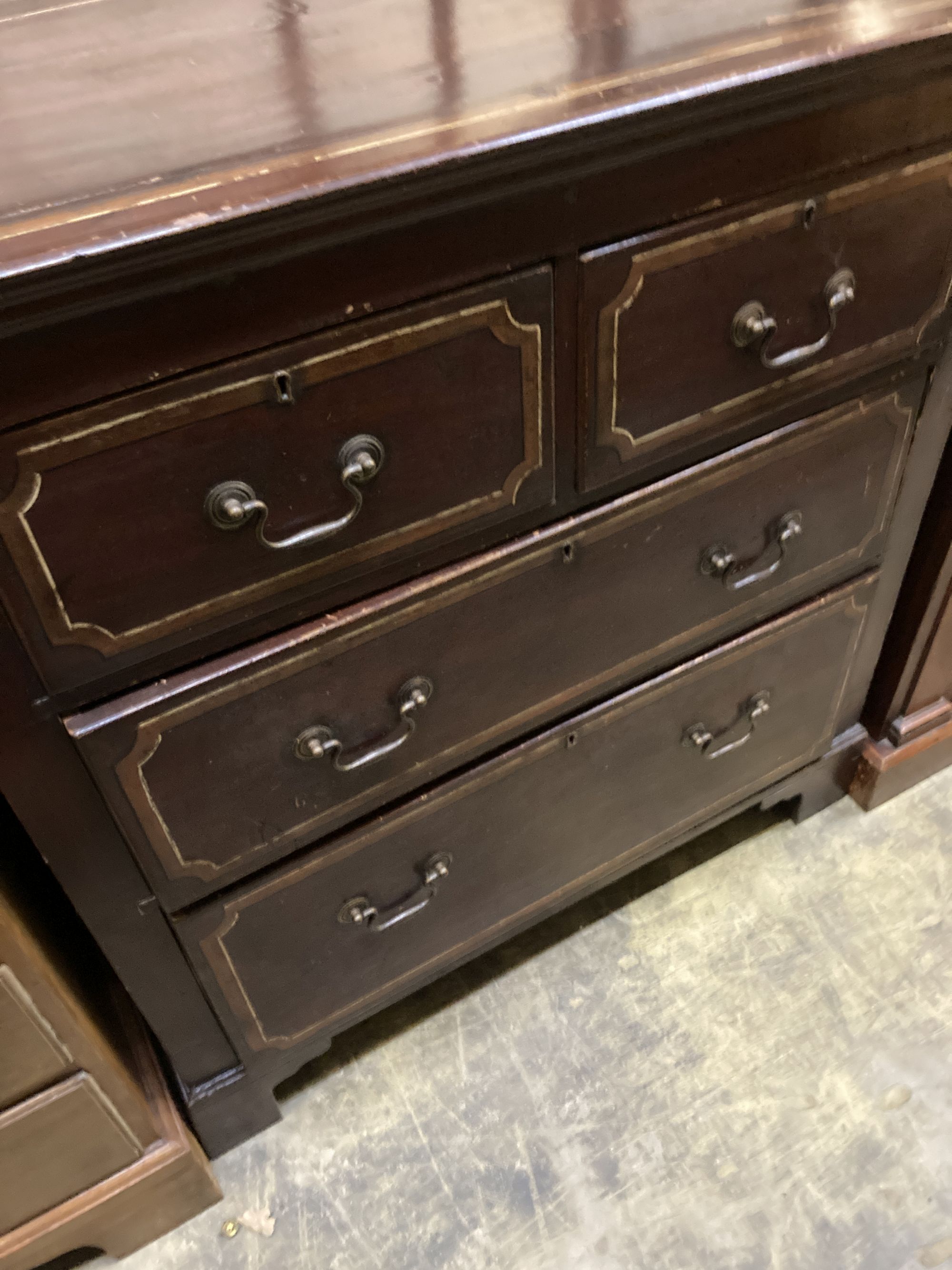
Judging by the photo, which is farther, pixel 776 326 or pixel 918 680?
pixel 918 680

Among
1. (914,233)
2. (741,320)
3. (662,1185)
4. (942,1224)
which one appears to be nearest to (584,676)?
(741,320)

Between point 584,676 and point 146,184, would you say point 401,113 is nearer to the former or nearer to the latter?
point 146,184

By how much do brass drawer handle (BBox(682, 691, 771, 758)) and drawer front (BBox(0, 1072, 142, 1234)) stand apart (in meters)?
0.67

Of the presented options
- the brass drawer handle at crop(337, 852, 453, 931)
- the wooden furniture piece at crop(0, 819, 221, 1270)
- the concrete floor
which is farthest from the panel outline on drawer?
the concrete floor

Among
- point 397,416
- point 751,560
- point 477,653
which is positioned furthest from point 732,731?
point 397,416

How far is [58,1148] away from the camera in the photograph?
0.87 meters

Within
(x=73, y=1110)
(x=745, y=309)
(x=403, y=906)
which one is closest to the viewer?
(x=745, y=309)

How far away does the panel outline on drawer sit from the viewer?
21.7 inches

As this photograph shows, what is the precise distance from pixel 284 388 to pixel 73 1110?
0.65 m

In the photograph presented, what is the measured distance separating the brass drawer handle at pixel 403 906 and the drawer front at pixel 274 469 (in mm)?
374

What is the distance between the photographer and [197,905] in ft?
2.75

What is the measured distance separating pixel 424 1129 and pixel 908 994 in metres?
0.60

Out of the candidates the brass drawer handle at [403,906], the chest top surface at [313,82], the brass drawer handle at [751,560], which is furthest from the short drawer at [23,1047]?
the brass drawer handle at [751,560]

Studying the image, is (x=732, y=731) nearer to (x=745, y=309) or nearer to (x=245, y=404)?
(x=745, y=309)
